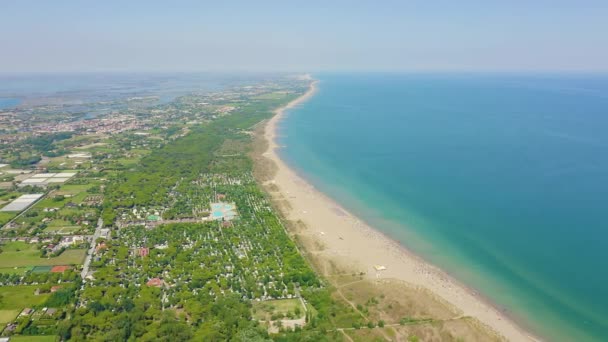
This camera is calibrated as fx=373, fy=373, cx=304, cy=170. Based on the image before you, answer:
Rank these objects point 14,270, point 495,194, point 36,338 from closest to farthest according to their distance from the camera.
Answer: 1. point 36,338
2. point 14,270
3. point 495,194

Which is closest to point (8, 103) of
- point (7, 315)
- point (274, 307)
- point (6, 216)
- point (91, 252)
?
point (6, 216)

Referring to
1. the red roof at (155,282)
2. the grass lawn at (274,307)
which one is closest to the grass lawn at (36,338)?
the red roof at (155,282)

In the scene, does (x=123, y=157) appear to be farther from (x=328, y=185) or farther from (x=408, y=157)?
(x=408, y=157)

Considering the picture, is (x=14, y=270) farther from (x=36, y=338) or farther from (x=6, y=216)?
(x=6, y=216)

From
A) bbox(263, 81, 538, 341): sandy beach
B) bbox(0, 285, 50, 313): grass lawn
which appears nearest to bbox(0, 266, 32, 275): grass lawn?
bbox(0, 285, 50, 313): grass lawn

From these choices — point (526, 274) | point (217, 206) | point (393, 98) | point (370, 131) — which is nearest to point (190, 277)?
point (217, 206)

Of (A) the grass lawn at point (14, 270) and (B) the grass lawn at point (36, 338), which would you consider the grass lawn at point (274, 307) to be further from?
(A) the grass lawn at point (14, 270)

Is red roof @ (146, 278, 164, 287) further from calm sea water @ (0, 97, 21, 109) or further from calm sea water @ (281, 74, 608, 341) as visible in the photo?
calm sea water @ (0, 97, 21, 109)
